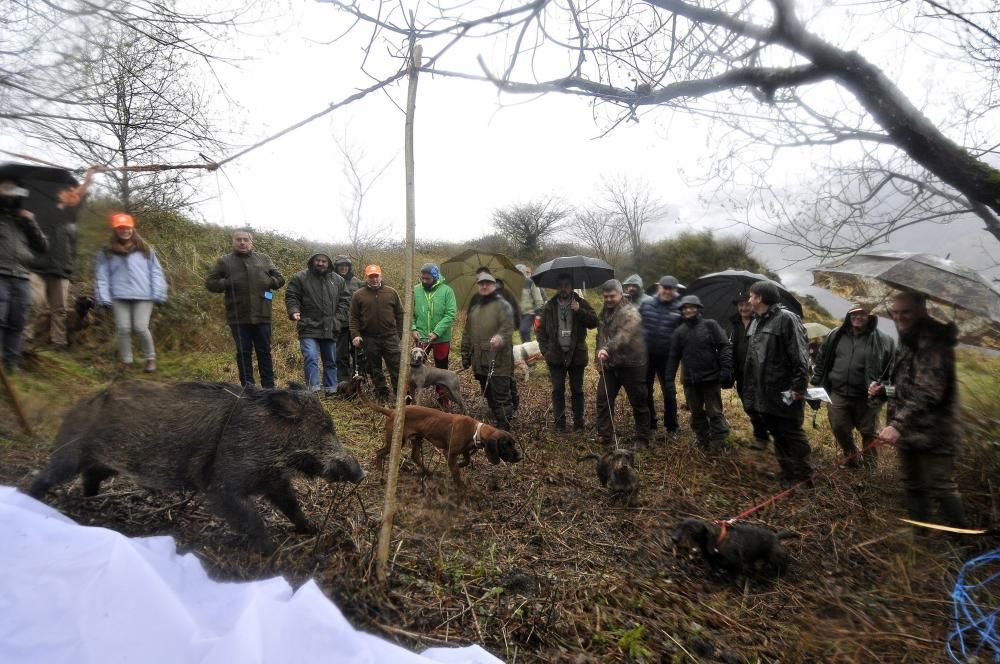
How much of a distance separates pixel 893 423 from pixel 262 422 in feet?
14.8

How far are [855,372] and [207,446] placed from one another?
6.62 metres

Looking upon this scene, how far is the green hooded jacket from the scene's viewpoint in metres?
7.39

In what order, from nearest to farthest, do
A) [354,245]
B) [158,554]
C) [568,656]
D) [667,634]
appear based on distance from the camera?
1. [158,554]
2. [568,656]
3. [667,634]
4. [354,245]

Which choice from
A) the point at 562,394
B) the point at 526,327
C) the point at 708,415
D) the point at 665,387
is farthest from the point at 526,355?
the point at 708,415

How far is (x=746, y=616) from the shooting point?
3264mm

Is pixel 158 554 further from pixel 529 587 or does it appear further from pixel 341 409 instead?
pixel 341 409

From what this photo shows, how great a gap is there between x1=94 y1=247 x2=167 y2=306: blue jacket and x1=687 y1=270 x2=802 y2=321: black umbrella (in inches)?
290

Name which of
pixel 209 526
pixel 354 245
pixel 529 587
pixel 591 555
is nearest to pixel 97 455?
pixel 209 526

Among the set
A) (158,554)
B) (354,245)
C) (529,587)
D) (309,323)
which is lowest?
(529,587)

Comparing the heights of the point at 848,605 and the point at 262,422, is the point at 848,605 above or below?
below

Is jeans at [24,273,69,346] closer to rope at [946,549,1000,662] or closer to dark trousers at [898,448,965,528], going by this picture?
rope at [946,549,1000,662]

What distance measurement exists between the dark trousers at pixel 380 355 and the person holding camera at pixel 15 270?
12.9 feet

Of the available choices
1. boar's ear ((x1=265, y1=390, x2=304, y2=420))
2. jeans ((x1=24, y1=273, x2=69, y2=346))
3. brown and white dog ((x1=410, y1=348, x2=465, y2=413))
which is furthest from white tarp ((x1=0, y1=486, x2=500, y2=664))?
brown and white dog ((x1=410, y1=348, x2=465, y2=413))

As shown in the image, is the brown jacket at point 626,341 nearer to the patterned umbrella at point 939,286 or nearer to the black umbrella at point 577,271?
the black umbrella at point 577,271
